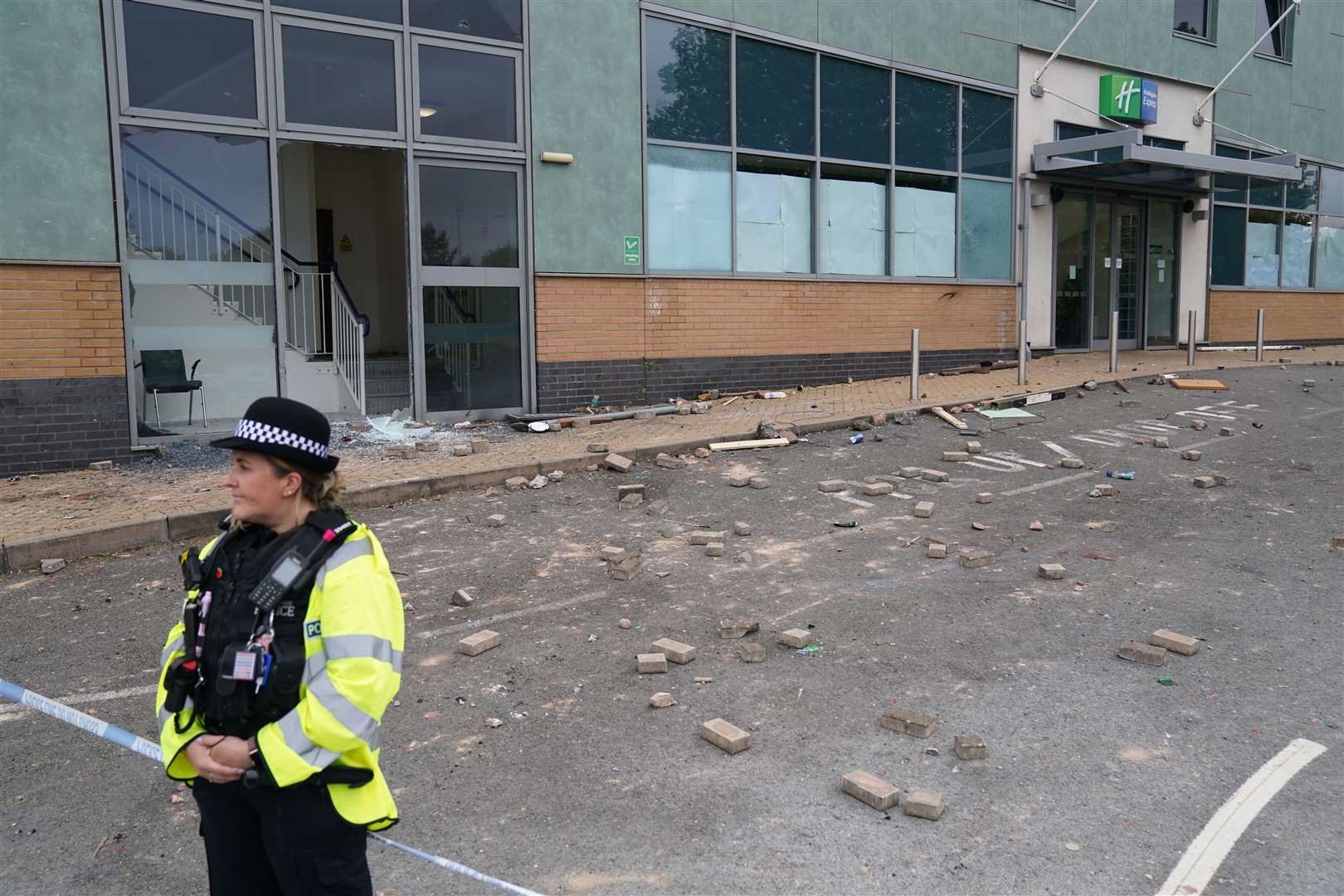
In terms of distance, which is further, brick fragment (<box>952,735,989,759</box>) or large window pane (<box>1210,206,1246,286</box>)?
large window pane (<box>1210,206,1246,286</box>)

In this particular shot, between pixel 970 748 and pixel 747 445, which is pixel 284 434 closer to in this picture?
pixel 970 748

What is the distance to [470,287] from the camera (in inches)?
484

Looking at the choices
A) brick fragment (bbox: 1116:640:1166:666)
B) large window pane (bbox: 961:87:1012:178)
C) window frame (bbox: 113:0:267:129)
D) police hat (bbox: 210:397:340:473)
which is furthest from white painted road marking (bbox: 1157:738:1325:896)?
large window pane (bbox: 961:87:1012:178)

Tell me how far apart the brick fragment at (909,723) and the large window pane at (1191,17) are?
19.7 m

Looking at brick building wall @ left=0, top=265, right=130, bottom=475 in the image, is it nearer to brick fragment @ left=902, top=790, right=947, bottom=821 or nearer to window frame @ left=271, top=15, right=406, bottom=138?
window frame @ left=271, top=15, right=406, bottom=138

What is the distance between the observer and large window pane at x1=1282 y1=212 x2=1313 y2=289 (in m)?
22.4

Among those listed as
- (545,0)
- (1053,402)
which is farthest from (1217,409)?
(545,0)

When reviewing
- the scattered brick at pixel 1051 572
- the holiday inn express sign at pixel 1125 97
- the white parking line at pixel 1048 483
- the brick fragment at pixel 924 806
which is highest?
Answer: the holiday inn express sign at pixel 1125 97

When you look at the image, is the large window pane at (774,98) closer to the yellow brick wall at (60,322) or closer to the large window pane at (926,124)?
the large window pane at (926,124)

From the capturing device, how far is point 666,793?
382 centimetres

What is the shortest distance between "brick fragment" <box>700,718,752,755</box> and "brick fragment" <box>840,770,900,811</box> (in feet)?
1.56

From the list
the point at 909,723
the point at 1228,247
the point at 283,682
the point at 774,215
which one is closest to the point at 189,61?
the point at 774,215

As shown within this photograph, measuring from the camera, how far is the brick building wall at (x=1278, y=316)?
69.6 ft

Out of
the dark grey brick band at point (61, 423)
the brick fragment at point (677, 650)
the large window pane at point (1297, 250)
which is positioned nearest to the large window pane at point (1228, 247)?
the large window pane at point (1297, 250)
